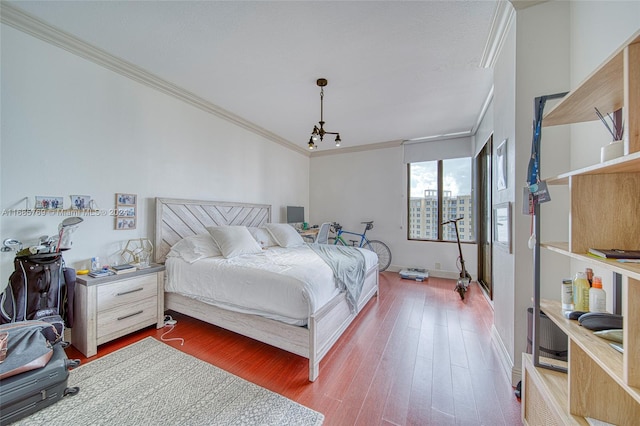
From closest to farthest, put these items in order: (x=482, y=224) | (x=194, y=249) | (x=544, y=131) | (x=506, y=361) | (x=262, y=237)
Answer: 1. (x=544, y=131)
2. (x=506, y=361)
3. (x=194, y=249)
4. (x=262, y=237)
5. (x=482, y=224)

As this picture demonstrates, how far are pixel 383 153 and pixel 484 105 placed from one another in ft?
6.65

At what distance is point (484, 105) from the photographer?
3.17 metres

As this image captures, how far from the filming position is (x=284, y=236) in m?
3.63

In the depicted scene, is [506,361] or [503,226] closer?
[506,361]

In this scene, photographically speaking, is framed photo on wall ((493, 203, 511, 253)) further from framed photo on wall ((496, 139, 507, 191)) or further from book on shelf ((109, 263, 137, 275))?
book on shelf ((109, 263, 137, 275))

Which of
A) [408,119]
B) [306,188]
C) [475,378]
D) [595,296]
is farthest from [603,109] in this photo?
[306,188]

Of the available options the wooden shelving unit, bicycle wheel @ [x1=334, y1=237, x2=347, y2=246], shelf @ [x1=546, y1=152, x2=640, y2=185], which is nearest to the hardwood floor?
the wooden shelving unit

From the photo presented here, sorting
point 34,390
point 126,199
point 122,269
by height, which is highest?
point 126,199

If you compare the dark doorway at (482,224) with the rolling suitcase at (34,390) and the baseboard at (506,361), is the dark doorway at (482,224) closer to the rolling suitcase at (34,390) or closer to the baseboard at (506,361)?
the baseboard at (506,361)

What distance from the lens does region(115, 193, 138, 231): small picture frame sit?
2441 mm

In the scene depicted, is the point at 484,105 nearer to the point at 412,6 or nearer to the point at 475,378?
the point at 412,6

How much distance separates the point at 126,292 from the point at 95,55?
2.28 m

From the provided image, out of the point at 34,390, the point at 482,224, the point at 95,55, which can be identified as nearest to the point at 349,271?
the point at 34,390

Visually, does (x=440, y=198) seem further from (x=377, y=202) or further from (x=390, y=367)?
(x=390, y=367)
